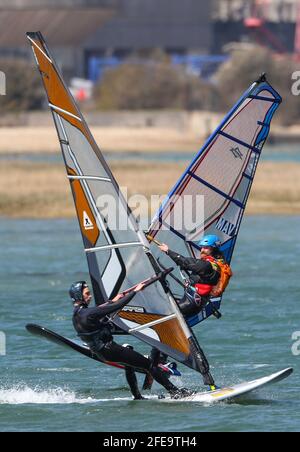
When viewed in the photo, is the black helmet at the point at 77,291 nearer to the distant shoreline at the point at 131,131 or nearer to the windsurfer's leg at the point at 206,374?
the windsurfer's leg at the point at 206,374

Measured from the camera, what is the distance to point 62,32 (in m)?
78.1

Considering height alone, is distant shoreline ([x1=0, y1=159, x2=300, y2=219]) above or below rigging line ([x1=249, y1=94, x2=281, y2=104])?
below

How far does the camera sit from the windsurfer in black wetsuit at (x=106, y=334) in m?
10.3

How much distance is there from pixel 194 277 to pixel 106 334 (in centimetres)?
100

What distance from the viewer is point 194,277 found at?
10.9m

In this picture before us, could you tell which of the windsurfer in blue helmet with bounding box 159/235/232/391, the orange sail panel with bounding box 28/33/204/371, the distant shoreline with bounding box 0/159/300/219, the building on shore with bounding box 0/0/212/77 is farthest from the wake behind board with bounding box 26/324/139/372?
the building on shore with bounding box 0/0/212/77

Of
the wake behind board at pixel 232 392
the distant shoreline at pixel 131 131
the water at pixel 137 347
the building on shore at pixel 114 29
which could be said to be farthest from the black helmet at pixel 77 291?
the building on shore at pixel 114 29

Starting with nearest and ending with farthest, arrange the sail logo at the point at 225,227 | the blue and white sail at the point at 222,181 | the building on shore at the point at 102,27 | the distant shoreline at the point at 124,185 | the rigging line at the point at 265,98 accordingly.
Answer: the blue and white sail at the point at 222,181 < the rigging line at the point at 265,98 < the sail logo at the point at 225,227 < the distant shoreline at the point at 124,185 < the building on shore at the point at 102,27

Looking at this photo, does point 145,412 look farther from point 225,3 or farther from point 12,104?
point 225,3

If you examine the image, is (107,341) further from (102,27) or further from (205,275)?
(102,27)

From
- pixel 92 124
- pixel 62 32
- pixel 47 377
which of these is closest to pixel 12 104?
pixel 92 124

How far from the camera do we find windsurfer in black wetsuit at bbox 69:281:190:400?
10.3 meters

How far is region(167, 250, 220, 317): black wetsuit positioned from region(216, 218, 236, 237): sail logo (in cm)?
86

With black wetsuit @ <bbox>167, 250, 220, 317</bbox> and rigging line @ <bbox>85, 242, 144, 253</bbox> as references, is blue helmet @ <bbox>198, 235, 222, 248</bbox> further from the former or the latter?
rigging line @ <bbox>85, 242, 144, 253</bbox>
